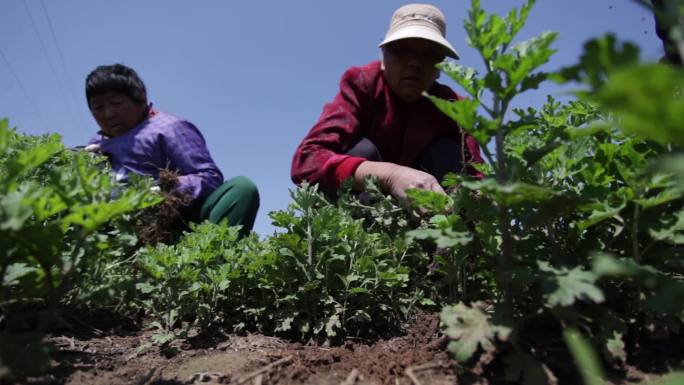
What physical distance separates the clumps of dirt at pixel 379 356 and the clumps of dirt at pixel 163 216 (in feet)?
4.58

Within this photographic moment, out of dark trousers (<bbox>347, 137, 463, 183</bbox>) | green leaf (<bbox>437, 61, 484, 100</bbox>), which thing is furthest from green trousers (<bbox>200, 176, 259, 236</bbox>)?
green leaf (<bbox>437, 61, 484, 100</bbox>)

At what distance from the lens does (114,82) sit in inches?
179

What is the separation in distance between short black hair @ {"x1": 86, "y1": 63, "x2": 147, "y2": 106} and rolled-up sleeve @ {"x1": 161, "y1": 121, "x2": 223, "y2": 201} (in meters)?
0.58

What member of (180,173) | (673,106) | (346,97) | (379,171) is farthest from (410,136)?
(673,106)

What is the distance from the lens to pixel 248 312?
97.4 inches

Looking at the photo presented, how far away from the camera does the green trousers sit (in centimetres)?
404

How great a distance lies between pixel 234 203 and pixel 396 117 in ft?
5.08

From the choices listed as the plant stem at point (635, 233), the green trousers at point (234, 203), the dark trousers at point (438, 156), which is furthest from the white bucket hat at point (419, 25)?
the plant stem at point (635, 233)

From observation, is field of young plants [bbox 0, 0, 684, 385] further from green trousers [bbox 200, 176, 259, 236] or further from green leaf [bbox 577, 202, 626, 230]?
green trousers [bbox 200, 176, 259, 236]

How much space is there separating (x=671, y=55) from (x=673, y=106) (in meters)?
1.74

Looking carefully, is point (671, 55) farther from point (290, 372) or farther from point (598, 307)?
point (290, 372)

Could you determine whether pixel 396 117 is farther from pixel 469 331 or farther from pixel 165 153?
pixel 469 331

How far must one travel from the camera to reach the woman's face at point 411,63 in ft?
11.9

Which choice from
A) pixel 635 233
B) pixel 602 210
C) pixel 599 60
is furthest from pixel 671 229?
pixel 599 60
